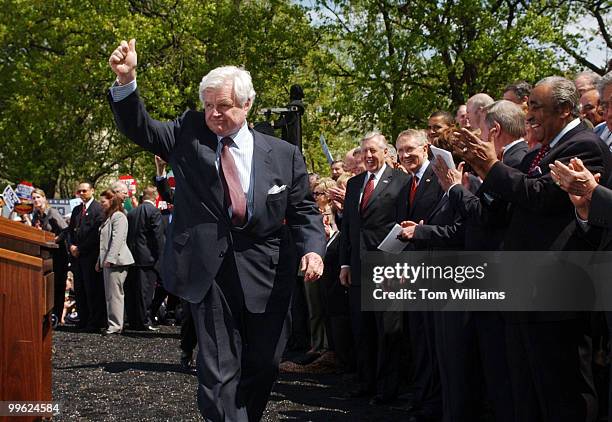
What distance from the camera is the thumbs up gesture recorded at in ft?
15.9

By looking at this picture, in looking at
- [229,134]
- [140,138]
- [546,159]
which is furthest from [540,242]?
[140,138]

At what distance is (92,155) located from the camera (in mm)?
35562

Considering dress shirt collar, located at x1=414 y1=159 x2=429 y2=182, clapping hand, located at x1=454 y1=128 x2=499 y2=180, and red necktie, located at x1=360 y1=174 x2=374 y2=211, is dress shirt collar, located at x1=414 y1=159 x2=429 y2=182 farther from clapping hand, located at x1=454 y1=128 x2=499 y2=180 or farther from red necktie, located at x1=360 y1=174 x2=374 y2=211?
clapping hand, located at x1=454 y1=128 x2=499 y2=180

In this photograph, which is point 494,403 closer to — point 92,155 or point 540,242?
point 540,242

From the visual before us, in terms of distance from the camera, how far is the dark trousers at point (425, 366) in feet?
22.2

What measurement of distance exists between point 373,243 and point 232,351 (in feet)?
10.5

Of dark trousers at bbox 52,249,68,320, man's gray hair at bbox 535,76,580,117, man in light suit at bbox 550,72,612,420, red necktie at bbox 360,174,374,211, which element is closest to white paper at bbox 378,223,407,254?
red necktie at bbox 360,174,374,211

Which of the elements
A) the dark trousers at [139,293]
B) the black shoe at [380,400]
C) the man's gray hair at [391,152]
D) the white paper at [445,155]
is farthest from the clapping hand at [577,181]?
the dark trousers at [139,293]

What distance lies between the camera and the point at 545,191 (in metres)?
4.72

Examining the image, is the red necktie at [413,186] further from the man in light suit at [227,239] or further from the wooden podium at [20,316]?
the wooden podium at [20,316]

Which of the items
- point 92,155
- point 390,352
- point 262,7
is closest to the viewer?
point 390,352

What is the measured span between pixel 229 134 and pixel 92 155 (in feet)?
103

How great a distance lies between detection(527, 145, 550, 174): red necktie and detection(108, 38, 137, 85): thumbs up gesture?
2170mm

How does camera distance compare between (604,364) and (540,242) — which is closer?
(540,242)
